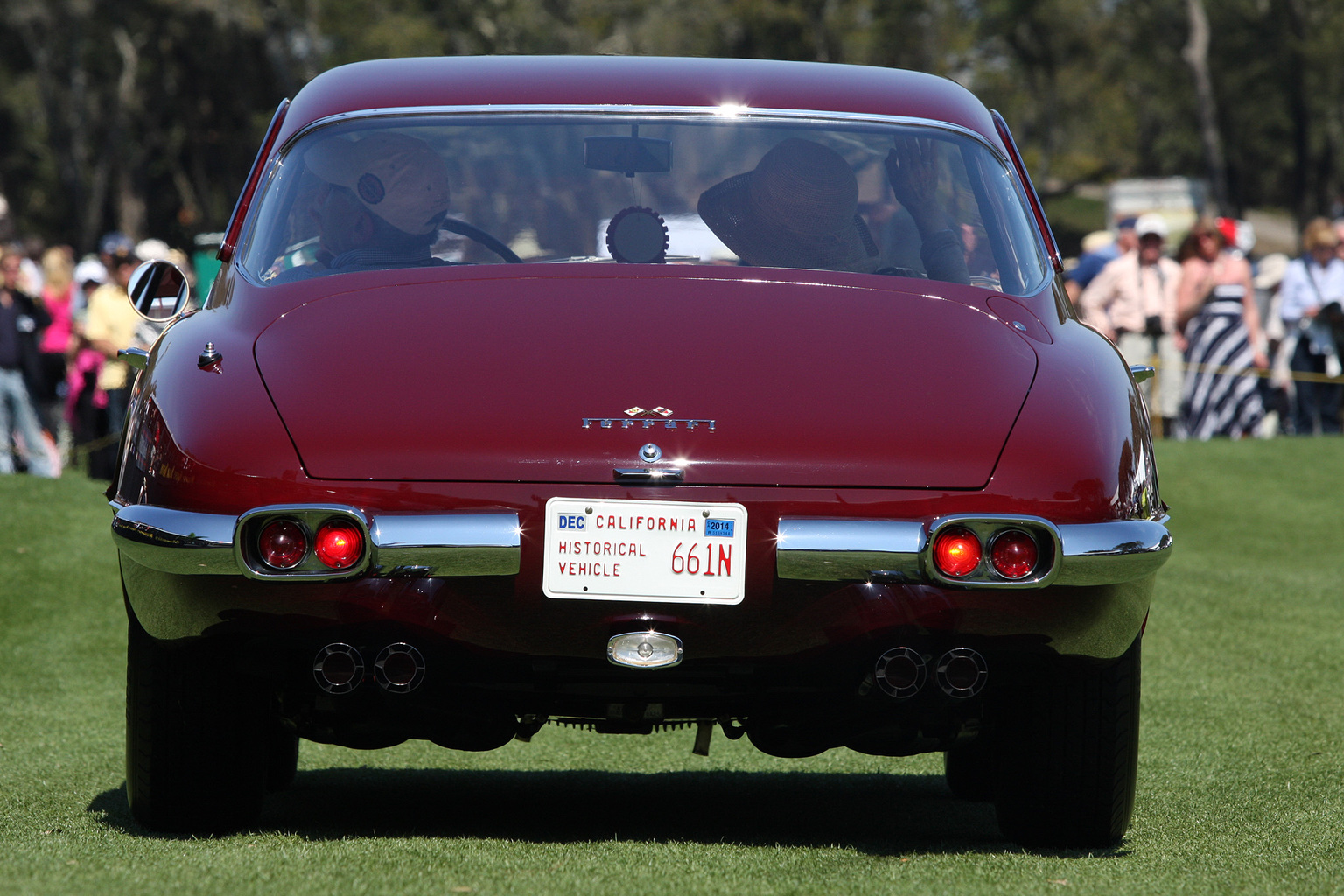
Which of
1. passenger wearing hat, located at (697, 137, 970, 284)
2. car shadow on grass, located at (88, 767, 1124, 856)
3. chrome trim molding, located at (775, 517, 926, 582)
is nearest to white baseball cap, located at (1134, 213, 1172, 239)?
car shadow on grass, located at (88, 767, 1124, 856)

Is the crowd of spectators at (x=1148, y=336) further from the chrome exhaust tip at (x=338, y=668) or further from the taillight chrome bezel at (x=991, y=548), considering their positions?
the taillight chrome bezel at (x=991, y=548)

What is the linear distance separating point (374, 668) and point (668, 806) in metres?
1.51

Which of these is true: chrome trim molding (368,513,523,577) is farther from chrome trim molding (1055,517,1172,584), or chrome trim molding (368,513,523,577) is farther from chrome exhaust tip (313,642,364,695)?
chrome trim molding (1055,517,1172,584)

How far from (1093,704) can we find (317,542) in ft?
5.44

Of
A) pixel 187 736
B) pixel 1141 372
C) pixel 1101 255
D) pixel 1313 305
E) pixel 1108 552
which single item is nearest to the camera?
pixel 1108 552

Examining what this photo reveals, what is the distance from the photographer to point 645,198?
432 centimetres

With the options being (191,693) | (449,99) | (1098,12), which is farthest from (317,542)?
(1098,12)

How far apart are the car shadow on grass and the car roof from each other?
1718 millimetres

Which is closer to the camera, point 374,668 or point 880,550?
point 880,550

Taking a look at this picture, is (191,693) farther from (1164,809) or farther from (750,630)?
(1164,809)

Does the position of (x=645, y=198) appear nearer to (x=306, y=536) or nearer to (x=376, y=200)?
(x=376, y=200)

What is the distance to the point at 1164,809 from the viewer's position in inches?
185

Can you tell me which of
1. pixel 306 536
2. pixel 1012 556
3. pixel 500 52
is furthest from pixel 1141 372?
pixel 500 52

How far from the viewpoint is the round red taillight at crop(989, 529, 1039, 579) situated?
3.39 metres
